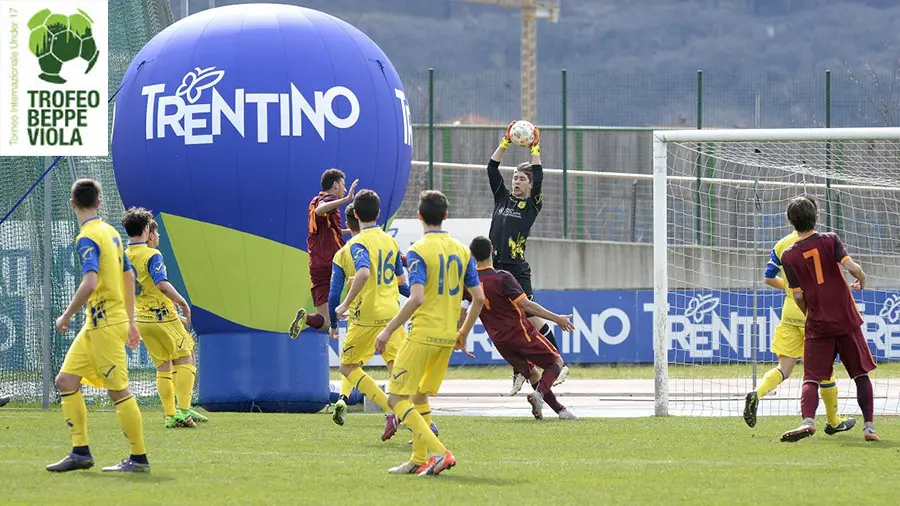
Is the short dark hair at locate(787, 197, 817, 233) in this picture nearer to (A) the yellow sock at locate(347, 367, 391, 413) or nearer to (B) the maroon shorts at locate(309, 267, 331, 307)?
(A) the yellow sock at locate(347, 367, 391, 413)

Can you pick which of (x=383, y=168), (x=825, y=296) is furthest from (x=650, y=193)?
(x=825, y=296)

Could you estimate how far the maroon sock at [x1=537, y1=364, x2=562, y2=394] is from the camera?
43.2 ft

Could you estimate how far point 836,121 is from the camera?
27.4m

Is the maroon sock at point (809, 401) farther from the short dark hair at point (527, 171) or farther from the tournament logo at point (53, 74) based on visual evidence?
the tournament logo at point (53, 74)

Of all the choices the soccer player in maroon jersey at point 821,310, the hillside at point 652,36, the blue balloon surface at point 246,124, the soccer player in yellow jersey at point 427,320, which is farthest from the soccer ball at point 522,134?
the hillside at point 652,36

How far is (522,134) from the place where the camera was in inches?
546

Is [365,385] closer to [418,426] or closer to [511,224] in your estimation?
[418,426]

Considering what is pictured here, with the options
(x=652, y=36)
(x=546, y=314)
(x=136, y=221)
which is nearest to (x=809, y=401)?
(x=546, y=314)

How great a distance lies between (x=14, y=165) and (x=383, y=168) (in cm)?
445

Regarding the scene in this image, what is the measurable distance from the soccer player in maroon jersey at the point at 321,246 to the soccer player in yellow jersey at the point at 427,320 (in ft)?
14.1

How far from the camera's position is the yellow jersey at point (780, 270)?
1204 centimetres

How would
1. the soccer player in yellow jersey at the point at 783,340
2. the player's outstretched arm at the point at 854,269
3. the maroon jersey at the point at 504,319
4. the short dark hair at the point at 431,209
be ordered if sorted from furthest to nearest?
the maroon jersey at the point at 504,319 → the soccer player in yellow jersey at the point at 783,340 → the player's outstretched arm at the point at 854,269 → the short dark hair at the point at 431,209

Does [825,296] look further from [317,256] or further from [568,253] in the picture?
[568,253]

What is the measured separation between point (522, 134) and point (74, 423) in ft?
20.1
